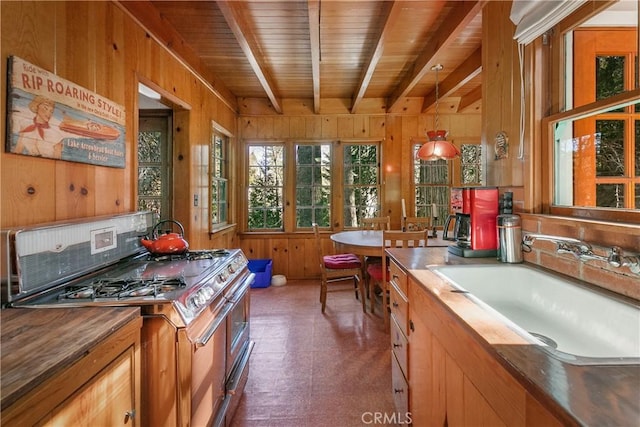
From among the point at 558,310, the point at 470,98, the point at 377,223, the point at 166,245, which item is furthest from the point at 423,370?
the point at 470,98

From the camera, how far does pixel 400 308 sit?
162 cm

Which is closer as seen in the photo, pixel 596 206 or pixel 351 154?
pixel 596 206

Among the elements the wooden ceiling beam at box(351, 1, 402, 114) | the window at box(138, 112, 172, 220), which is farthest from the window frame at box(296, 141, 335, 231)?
the window at box(138, 112, 172, 220)

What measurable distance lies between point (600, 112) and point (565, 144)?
249 mm

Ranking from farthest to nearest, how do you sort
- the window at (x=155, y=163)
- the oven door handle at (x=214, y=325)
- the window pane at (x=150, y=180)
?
the window pane at (x=150, y=180) < the window at (x=155, y=163) < the oven door handle at (x=214, y=325)

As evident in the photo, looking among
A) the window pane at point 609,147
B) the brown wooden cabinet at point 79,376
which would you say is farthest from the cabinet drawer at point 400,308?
the brown wooden cabinet at point 79,376

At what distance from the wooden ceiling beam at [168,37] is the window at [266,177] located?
44.4 inches

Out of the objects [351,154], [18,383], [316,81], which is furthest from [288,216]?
[18,383]

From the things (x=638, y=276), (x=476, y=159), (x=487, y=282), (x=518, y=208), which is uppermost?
(x=476, y=159)

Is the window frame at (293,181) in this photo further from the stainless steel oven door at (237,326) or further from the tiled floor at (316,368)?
the stainless steel oven door at (237,326)

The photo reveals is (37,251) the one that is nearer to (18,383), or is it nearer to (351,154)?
(18,383)

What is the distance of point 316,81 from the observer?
335 cm

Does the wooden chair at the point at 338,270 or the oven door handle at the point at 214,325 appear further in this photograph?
the wooden chair at the point at 338,270

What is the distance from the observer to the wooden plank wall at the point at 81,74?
1206mm
